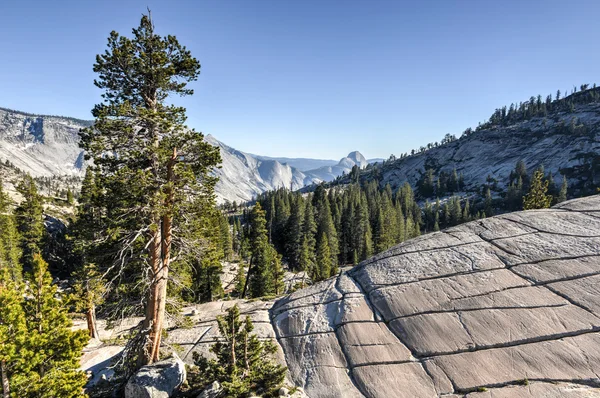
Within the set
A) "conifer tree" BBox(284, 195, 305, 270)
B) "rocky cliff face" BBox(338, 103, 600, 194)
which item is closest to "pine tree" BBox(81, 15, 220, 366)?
"conifer tree" BBox(284, 195, 305, 270)

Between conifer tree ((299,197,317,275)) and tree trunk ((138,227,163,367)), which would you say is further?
conifer tree ((299,197,317,275))

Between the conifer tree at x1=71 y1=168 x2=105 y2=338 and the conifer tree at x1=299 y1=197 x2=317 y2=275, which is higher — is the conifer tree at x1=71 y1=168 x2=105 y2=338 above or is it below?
above

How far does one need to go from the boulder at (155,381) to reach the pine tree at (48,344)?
2048mm

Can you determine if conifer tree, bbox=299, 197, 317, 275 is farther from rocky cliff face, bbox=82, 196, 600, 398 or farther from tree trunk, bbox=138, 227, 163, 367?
tree trunk, bbox=138, 227, 163, 367

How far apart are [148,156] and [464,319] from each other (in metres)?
17.5

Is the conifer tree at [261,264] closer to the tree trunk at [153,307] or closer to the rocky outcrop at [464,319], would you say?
the rocky outcrop at [464,319]

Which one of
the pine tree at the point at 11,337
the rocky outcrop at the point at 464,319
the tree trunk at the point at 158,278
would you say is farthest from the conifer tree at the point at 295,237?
the pine tree at the point at 11,337

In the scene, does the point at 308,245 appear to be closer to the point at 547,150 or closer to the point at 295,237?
the point at 295,237

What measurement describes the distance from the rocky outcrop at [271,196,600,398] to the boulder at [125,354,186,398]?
5.78 m

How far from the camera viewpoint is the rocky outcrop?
12.3 meters

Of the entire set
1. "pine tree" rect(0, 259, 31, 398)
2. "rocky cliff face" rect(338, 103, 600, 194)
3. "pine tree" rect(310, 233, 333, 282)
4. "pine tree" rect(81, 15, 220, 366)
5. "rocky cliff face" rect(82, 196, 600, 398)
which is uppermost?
"rocky cliff face" rect(338, 103, 600, 194)

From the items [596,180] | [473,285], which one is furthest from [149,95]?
[596,180]

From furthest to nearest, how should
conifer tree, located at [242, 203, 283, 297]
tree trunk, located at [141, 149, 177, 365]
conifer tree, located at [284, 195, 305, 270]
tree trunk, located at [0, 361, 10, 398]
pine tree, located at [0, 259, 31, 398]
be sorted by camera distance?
conifer tree, located at [284, 195, 305, 270], conifer tree, located at [242, 203, 283, 297], tree trunk, located at [141, 149, 177, 365], pine tree, located at [0, 259, 31, 398], tree trunk, located at [0, 361, 10, 398]

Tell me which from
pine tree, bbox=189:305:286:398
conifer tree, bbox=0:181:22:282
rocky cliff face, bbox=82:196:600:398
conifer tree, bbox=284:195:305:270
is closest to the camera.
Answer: pine tree, bbox=189:305:286:398
